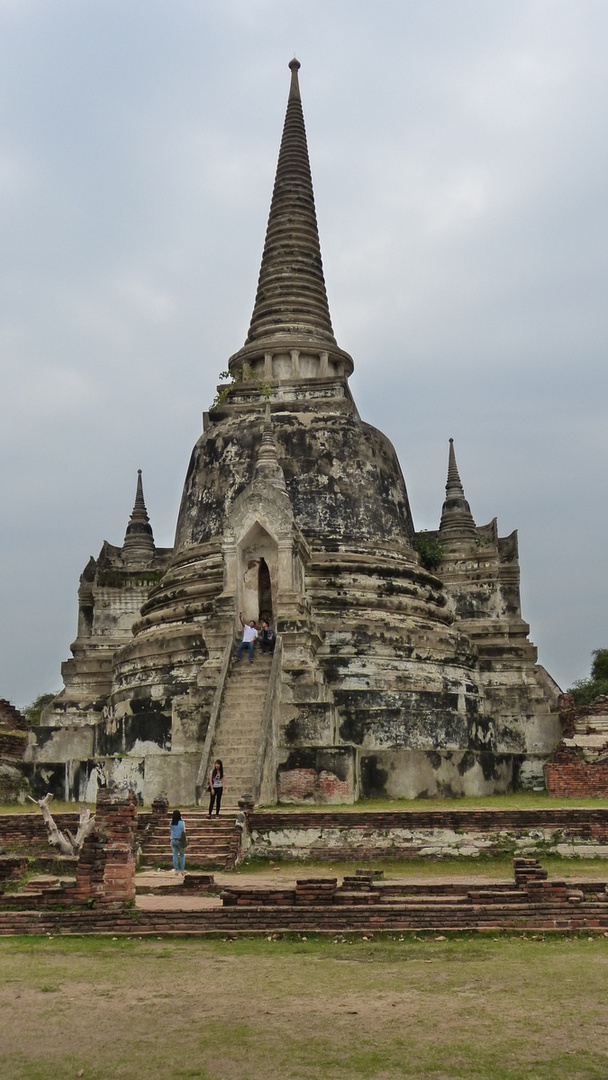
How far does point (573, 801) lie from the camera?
61.8ft

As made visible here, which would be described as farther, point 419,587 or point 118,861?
point 419,587

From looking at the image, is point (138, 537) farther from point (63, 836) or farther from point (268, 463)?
point (63, 836)

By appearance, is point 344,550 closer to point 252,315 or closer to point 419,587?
point 419,587

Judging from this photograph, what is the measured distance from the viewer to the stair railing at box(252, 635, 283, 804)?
55.9 feet

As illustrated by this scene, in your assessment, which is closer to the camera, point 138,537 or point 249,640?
point 249,640

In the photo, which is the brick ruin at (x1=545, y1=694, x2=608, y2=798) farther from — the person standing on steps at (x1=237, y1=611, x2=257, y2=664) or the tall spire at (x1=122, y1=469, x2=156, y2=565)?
the tall spire at (x1=122, y1=469, x2=156, y2=565)

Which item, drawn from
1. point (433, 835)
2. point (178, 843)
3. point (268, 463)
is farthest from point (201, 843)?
point (268, 463)

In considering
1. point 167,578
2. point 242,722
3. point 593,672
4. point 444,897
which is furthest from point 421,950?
point 593,672

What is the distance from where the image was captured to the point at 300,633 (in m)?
19.9

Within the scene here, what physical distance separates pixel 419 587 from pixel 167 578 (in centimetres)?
554

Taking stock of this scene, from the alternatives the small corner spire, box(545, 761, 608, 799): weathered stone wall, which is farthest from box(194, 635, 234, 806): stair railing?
box(545, 761, 608, 799): weathered stone wall

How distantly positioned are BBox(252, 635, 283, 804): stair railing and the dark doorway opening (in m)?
2.41

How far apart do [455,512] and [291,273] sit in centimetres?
830

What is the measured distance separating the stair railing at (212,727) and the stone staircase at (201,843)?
1.70m
